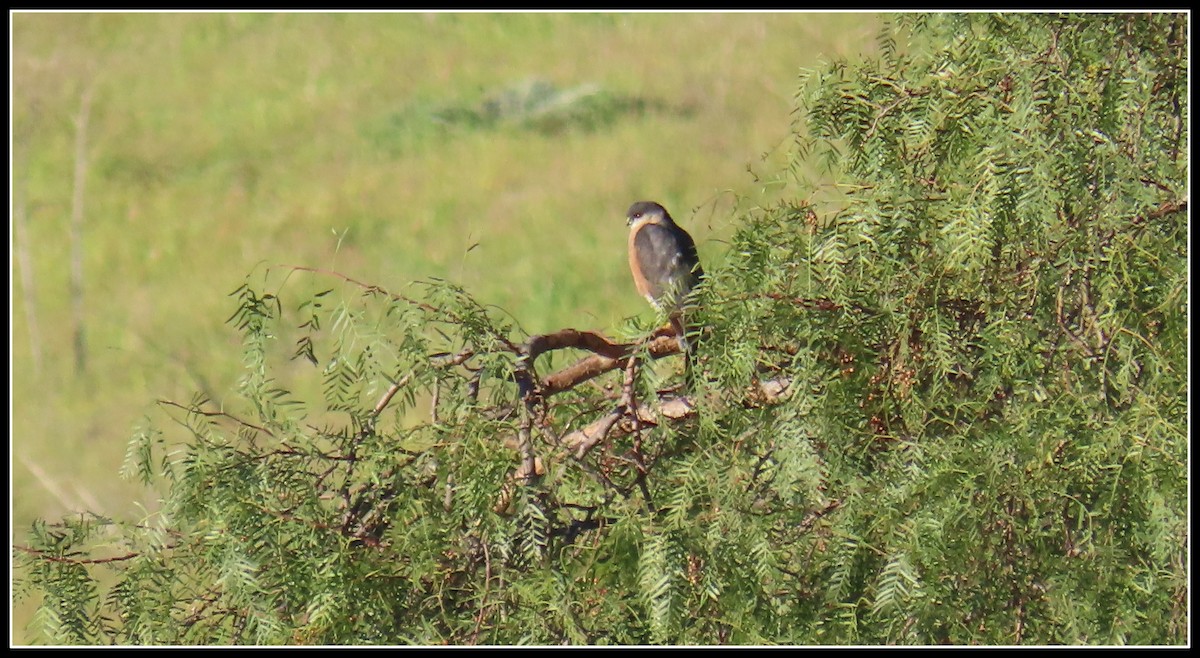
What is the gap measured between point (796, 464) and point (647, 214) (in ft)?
9.93

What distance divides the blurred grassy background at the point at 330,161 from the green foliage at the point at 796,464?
5017mm

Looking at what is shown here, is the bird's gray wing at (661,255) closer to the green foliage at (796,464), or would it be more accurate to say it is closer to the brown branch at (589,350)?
the brown branch at (589,350)

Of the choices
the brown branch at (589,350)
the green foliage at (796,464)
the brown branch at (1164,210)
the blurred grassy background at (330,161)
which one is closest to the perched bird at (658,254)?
the brown branch at (589,350)

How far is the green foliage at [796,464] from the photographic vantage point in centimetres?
273

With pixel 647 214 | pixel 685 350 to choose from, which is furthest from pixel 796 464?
pixel 647 214

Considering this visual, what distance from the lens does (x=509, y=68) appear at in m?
12.8

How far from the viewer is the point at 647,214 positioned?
566 cm

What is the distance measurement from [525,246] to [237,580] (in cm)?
737

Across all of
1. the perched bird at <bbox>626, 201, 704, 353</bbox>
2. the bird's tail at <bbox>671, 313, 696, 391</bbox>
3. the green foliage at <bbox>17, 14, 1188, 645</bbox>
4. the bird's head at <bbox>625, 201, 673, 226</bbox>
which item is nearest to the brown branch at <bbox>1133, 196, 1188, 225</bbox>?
the green foliage at <bbox>17, 14, 1188, 645</bbox>

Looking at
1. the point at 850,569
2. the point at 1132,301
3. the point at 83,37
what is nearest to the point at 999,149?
the point at 1132,301

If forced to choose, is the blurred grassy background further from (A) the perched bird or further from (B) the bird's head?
(A) the perched bird

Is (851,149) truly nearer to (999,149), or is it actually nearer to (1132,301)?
(999,149)

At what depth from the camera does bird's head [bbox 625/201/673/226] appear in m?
5.59

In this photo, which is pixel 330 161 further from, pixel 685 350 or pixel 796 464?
pixel 796 464
